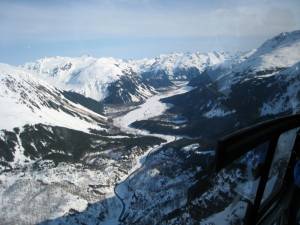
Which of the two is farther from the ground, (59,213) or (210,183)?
(210,183)

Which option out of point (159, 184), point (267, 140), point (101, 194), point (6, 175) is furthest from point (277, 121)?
point (6, 175)

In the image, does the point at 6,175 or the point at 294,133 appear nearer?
the point at 294,133

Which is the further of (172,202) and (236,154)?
(172,202)

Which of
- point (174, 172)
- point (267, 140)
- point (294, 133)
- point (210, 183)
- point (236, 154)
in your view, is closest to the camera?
point (236, 154)

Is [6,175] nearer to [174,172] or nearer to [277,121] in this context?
[174,172]

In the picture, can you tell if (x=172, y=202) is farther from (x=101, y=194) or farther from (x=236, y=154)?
(x=236, y=154)

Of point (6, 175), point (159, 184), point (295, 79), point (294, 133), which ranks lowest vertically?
point (6, 175)

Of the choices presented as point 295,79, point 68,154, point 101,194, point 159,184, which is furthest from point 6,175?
point 295,79

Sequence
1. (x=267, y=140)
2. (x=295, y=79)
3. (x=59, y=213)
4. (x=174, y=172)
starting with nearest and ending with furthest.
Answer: (x=267, y=140)
(x=59, y=213)
(x=174, y=172)
(x=295, y=79)

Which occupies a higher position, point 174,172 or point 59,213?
point 174,172
